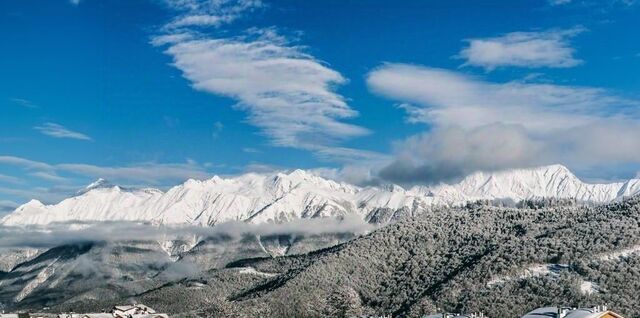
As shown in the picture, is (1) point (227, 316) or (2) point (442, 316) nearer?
(2) point (442, 316)

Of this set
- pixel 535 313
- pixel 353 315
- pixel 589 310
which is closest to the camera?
pixel 589 310

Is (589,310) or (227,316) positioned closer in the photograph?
(589,310)

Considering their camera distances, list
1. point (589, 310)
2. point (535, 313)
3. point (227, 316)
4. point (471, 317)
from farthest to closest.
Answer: point (227, 316), point (471, 317), point (535, 313), point (589, 310)

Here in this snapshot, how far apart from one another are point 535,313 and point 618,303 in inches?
3119

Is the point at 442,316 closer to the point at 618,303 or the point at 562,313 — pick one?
the point at 562,313

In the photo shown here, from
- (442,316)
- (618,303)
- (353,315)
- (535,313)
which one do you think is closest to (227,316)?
(353,315)

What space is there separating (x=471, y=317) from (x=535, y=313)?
42.9 ft

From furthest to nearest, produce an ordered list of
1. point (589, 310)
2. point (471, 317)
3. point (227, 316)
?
point (227, 316) → point (471, 317) → point (589, 310)

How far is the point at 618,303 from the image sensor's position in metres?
199

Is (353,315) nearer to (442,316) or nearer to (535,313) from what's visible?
(442,316)

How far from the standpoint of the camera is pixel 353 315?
196 meters

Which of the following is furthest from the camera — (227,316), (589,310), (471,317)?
(227,316)

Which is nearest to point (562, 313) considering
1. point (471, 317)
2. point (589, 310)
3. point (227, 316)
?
point (589, 310)

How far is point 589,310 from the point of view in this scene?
120938 millimetres
